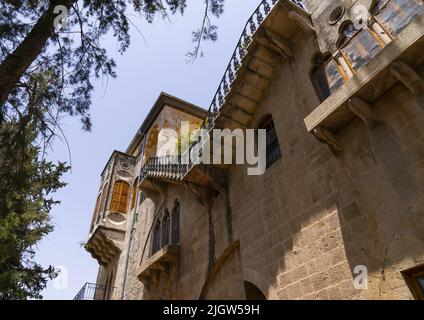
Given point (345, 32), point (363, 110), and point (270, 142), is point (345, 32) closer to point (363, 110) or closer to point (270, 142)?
point (363, 110)

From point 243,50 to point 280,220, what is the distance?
4829 mm

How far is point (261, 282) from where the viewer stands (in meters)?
6.33

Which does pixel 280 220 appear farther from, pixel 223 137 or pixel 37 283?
pixel 37 283

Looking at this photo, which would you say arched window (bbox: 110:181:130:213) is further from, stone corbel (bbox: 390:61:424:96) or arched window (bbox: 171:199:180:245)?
stone corbel (bbox: 390:61:424:96)

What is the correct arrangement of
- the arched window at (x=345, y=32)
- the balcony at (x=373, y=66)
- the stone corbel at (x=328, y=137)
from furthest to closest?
the arched window at (x=345, y=32) → the stone corbel at (x=328, y=137) → the balcony at (x=373, y=66)

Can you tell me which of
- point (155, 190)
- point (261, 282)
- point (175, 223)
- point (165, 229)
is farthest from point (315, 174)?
point (155, 190)

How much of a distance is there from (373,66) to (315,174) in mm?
2142

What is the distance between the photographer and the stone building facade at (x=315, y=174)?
4.23m

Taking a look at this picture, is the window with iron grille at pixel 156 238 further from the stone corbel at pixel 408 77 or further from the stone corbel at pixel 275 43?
the stone corbel at pixel 408 77

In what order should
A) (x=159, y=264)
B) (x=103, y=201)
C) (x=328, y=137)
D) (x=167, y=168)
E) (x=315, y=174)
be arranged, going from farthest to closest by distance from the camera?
(x=103, y=201)
(x=167, y=168)
(x=159, y=264)
(x=315, y=174)
(x=328, y=137)

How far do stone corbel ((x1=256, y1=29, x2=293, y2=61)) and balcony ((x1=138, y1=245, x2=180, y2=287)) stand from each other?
6.80m

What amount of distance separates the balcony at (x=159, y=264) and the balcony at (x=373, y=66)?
6560 mm

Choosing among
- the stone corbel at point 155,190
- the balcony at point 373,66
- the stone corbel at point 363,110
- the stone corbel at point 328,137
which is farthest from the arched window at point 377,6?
the stone corbel at point 155,190

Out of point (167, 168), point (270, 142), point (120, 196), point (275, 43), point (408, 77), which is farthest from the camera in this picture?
point (120, 196)
